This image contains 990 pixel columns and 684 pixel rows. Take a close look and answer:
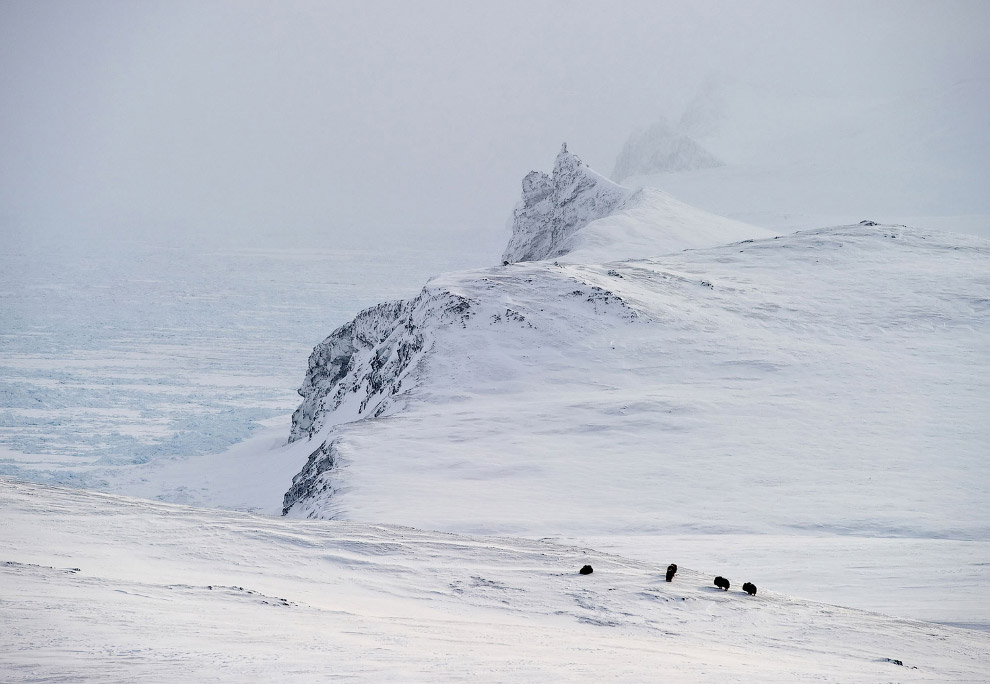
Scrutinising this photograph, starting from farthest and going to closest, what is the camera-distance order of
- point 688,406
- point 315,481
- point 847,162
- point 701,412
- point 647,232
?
point 847,162, point 647,232, point 688,406, point 701,412, point 315,481

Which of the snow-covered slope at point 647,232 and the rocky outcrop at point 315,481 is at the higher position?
the snow-covered slope at point 647,232

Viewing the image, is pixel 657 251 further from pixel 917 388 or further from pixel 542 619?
pixel 542 619

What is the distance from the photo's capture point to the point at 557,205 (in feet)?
157

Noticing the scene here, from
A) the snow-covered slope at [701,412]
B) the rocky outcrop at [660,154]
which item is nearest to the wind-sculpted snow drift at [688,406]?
the snow-covered slope at [701,412]

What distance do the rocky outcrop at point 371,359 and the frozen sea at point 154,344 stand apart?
420cm

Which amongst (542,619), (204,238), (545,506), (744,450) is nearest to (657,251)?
(744,450)

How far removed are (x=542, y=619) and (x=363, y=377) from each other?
58.4ft

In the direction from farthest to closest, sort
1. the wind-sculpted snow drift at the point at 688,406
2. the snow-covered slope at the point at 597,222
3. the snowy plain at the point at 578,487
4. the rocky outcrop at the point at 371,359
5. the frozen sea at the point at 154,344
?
the snow-covered slope at the point at 597,222 → the frozen sea at the point at 154,344 → the rocky outcrop at the point at 371,359 → the wind-sculpted snow drift at the point at 688,406 → the snowy plain at the point at 578,487

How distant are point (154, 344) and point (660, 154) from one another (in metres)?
99.2

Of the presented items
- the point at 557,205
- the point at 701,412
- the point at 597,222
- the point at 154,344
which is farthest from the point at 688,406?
the point at 154,344

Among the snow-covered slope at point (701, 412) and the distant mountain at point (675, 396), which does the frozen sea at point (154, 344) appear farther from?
the snow-covered slope at point (701, 412)

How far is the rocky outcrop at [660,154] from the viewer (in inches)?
4796

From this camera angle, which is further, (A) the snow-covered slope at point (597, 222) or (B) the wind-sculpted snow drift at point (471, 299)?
(A) the snow-covered slope at point (597, 222)

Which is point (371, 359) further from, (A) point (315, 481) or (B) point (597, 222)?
(B) point (597, 222)
